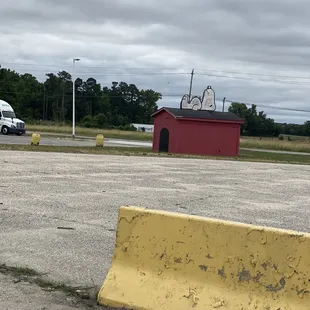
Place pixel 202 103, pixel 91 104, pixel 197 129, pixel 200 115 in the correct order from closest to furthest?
pixel 200 115 → pixel 197 129 → pixel 202 103 → pixel 91 104

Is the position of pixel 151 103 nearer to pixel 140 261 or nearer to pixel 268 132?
pixel 268 132

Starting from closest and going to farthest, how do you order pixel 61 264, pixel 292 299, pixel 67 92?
1. pixel 292 299
2. pixel 61 264
3. pixel 67 92

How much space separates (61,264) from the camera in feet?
20.0

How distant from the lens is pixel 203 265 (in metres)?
4.73

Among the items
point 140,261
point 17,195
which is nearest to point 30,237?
point 140,261

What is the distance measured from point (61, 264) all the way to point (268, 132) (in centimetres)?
11971

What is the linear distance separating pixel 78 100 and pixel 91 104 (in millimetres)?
3980

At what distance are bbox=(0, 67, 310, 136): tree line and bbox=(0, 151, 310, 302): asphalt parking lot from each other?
287 feet

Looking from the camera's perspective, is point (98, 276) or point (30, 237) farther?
point (30, 237)

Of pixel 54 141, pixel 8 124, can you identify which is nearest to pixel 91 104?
pixel 8 124

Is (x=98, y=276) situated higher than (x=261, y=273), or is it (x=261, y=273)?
(x=261, y=273)

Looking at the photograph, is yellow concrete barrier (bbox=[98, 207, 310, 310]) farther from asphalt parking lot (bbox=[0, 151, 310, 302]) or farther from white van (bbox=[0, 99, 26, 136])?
white van (bbox=[0, 99, 26, 136])

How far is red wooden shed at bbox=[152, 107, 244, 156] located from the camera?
35438mm

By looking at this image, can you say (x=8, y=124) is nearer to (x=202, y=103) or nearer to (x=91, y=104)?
(x=202, y=103)
